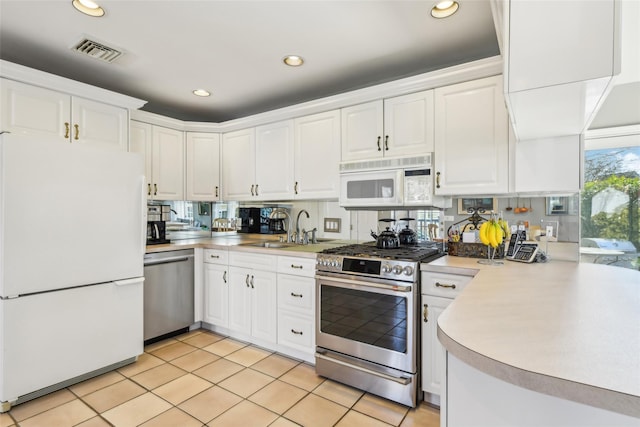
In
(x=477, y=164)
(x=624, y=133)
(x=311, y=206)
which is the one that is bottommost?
(x=311, y=206)

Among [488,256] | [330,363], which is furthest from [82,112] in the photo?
[488,256]

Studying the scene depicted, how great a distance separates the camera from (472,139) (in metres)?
2.24

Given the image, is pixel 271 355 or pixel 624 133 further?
pixel 271 355

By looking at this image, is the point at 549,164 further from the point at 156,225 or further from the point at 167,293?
the point at 156,225

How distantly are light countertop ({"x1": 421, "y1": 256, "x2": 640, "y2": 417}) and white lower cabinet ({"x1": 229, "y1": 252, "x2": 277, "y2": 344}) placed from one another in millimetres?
1811

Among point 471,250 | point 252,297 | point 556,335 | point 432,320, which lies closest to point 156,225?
point 252,297

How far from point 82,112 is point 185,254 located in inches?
57.9

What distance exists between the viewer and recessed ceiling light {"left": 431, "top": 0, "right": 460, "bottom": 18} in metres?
1.85

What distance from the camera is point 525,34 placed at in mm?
992

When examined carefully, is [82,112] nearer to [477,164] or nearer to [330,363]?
[330,363]

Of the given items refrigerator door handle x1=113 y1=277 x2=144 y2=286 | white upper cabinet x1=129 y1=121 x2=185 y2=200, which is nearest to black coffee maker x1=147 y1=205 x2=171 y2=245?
white upper cabinet x1=129 y1=121 x2=185 y2=200

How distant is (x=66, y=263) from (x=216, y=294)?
4.27 feet

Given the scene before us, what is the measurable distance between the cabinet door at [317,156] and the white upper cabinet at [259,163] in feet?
0.35

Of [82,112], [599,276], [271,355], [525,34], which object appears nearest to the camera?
[525,34]
